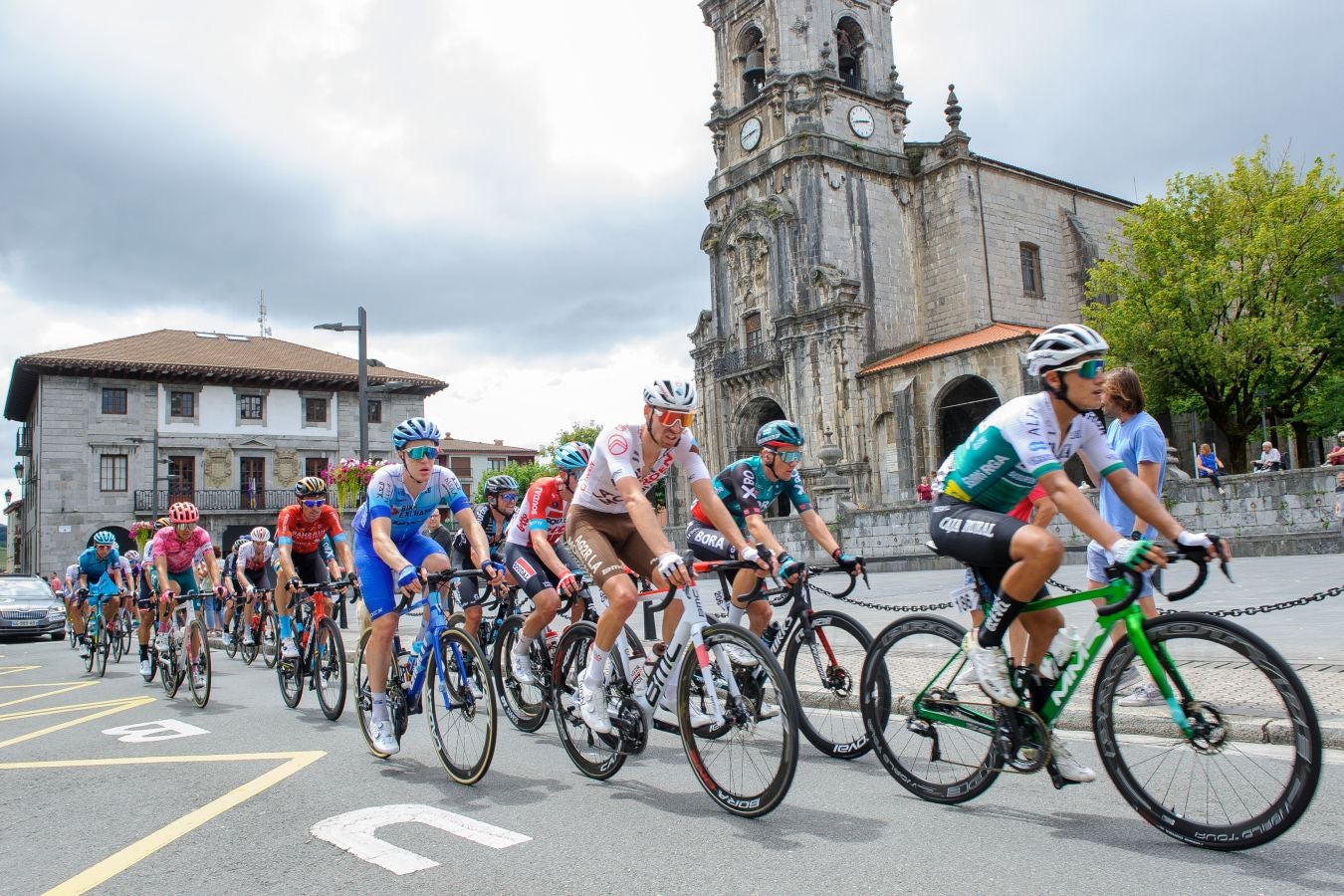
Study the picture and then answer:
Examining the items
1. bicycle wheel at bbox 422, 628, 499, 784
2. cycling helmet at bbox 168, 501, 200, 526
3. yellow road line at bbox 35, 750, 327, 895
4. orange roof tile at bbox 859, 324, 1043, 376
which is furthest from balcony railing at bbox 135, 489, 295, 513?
bicycle wheel at bbox 422, 628, 499, 784

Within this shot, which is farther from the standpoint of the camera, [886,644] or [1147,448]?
[1147,448]

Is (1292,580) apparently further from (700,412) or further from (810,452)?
(700,412)

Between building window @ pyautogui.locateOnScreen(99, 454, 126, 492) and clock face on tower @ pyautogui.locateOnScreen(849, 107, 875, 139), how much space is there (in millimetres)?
35710

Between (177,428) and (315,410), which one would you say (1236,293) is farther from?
(177,428)

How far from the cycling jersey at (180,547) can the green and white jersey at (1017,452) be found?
8.34 meters

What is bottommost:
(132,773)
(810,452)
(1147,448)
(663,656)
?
(132,773)

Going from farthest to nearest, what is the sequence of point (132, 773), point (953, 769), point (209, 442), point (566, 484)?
point (209, 442) → point (566, 484) → point (132, 773) → point (953, 769)

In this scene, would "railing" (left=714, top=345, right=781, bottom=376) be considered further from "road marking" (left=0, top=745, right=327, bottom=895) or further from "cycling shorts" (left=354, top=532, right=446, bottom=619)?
"road marking" (left=0, top=745, right=327, bottom=895)

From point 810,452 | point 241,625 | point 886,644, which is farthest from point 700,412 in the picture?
point 886,644

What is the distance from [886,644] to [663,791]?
1395mm

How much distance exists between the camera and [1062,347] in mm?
4117

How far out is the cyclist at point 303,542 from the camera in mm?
8547

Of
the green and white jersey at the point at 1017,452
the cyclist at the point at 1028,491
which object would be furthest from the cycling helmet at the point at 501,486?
the cyclist at the point at 1028,491

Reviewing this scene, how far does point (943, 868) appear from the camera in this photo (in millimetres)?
3627
